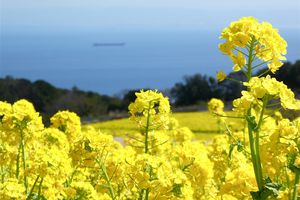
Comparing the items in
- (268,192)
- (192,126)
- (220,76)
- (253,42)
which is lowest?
(192,126)

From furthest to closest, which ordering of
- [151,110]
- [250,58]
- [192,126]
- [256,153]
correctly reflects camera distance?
[192,126]
[151,110]
[250,58]
[256,153]

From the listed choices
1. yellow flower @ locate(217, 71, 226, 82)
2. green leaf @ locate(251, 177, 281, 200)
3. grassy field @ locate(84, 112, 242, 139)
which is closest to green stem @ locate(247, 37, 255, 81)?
yellow flower @ locate(217, 71, 226, 82)

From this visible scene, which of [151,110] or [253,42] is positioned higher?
[253,42]

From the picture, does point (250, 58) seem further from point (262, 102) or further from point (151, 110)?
point (151, 110)

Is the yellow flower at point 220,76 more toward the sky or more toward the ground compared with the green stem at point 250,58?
more toward the ground

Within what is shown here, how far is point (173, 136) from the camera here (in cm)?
949

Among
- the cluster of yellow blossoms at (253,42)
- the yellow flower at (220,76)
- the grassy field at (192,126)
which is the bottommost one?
the grassy field at (192,126)

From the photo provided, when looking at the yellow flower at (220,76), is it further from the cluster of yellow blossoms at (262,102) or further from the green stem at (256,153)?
the green stem at (256,153)

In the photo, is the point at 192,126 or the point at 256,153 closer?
the point at 256,153

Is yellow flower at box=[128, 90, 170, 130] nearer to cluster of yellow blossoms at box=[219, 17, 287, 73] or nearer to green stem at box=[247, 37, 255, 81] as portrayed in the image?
cluster of yellow blossoms at box=[219, 17, 287, 73]

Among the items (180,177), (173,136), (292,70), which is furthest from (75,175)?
(292,70)

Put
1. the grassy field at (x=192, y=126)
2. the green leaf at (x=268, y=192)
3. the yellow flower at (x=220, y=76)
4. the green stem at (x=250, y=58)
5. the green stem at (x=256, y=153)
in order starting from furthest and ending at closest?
1. the grassy field at (x=192, y=126)
2. the yellow flower at (x=220, y=76)
3. the green stem at (x=250, y=58)
4. the green stem at (x=256, y=153)
5. the green leaf at (x=268, y=192)

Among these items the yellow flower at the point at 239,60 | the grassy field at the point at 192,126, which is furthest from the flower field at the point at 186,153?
the grassy field at the point at 192,126

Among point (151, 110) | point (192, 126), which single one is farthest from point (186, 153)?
point (192, 126)
